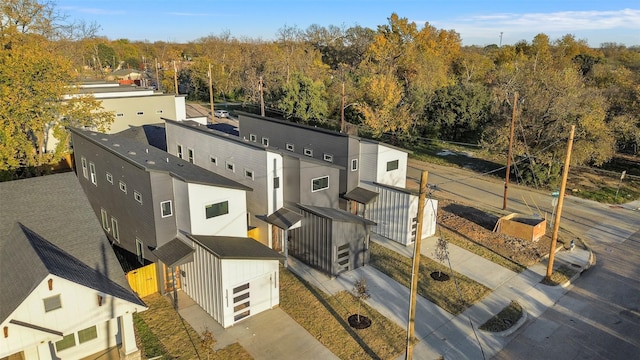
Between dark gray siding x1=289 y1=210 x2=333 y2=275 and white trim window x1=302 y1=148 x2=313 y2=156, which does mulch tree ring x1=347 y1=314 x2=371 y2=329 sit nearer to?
dark gray siding x1=289 y1=210 x2=333 y2=275

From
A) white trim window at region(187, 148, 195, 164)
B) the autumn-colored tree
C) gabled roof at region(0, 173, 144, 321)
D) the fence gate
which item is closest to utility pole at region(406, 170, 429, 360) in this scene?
gabled roof at region(0, 173, 144, 321)

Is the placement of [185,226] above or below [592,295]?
above

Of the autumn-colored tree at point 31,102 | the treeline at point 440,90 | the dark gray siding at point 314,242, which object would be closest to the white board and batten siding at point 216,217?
the dark gray siding at point 314,242

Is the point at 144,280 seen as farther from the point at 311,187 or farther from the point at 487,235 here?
the point at 487,235

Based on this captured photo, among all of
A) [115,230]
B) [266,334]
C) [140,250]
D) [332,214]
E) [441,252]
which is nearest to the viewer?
[266,334]

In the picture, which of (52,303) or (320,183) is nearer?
(52,303)

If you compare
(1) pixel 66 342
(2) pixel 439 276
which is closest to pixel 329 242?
(2) pixel 439 276

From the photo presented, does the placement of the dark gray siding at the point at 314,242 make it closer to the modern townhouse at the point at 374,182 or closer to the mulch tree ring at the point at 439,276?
the modern townhouse at the point at 374,182
